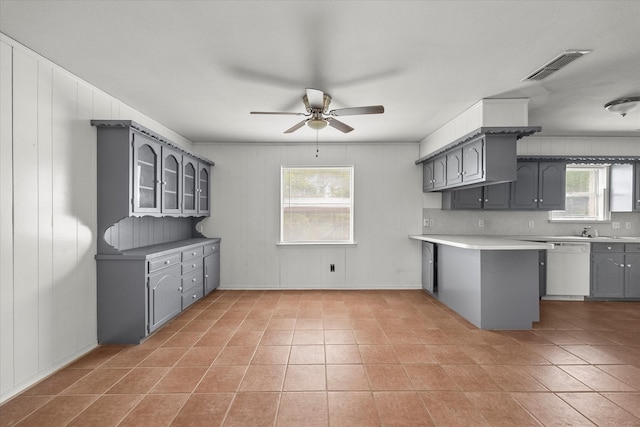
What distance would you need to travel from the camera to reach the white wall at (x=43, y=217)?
2148 mm

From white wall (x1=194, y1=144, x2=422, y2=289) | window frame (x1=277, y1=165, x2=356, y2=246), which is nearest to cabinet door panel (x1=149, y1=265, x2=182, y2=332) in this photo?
white wall (x1=194, y1=144, x2=422, y2=289)

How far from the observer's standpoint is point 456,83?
2.95 m

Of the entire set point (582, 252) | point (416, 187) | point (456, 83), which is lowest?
point (582, 252)

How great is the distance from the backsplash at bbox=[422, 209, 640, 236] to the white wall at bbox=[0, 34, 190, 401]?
486 centimetres

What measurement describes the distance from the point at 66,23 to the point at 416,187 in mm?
4702

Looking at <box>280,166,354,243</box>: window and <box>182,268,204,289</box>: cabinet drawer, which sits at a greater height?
Answer: <box>280,166,354,243</box>: window

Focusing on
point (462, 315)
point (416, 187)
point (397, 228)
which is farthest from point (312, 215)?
point (462, 315)

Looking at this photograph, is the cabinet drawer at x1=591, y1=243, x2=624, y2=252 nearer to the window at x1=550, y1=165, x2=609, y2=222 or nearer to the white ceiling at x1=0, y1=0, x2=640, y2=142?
the window at x1=550, y1=165, x2=609, y2=222

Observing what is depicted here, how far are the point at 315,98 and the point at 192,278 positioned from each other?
2831 millimetres

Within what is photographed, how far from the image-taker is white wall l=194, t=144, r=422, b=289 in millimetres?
5242

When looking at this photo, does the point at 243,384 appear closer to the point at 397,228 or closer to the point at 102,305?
the point at 102,305

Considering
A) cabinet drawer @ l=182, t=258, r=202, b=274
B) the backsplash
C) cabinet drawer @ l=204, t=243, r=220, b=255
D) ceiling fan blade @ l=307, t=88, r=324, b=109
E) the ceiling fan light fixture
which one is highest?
ceiling fan blade @ l=307, t=88, r=324, b=109

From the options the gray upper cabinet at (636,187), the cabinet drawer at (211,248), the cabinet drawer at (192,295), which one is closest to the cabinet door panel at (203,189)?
the cabinet drawer at (211,248)

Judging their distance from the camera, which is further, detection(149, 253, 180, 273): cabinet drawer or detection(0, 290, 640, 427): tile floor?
detection(149, 253, 180, 273): cabinet drawer
